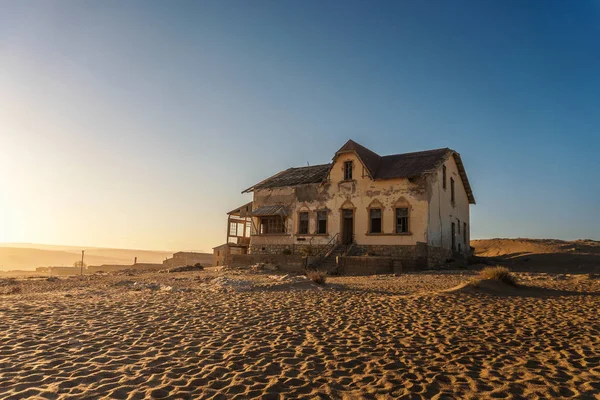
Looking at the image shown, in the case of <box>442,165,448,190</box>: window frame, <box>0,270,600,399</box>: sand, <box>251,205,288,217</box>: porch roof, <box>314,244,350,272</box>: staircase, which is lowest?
<box>0,270,600,399</box>: sand

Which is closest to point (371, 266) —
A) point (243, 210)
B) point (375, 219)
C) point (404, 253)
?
point (404, 253)

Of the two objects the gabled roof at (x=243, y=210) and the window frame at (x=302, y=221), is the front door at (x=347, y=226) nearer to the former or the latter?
the window frame at (x=302, y=221)

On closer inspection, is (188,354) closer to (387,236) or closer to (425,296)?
(425,296)

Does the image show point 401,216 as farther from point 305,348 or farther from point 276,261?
point 305,348

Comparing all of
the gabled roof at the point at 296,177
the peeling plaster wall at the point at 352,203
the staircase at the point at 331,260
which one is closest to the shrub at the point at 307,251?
the peeling plaster wall at the point at 352,203

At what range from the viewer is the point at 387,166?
25.6m

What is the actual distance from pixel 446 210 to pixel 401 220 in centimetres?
397

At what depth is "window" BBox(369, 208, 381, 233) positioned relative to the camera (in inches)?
960

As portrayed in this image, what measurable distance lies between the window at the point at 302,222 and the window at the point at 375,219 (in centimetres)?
483

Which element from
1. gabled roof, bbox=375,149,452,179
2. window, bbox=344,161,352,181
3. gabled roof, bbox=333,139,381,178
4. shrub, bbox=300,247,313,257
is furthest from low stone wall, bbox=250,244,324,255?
gabled roof, bbox=375,149,452,179

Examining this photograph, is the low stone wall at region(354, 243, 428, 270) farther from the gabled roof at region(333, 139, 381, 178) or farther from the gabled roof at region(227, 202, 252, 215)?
the gabled roof at region(227, 202, 252, 215)

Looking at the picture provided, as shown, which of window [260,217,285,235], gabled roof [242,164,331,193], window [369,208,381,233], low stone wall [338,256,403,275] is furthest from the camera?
window [260,217,285,235]

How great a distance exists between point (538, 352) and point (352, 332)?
2800 mm

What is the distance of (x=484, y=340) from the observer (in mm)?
6312
